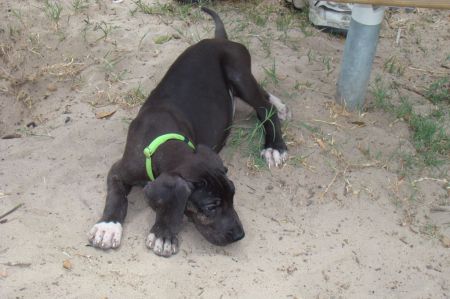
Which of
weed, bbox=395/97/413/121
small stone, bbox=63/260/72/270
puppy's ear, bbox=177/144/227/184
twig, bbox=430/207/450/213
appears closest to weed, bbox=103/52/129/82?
puppy's ear, bbox=177/144/227/184

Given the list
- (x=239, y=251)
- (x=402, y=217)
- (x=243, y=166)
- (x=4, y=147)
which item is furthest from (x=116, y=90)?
(x=402, y=217)

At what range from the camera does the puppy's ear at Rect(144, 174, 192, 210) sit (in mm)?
3834

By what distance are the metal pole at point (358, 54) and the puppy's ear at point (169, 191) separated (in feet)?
7.14

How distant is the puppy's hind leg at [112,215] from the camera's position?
4.05m

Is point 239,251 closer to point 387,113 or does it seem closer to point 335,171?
point 335,171

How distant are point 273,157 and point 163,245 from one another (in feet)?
4.59

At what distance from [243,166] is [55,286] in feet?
6.18

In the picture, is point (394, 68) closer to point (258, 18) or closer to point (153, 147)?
point (258, 18)

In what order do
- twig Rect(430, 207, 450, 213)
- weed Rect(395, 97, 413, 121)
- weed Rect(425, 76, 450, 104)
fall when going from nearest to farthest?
twig Rect(430, 207, 450, 213), weed Rect(395, 97, 413, 121), weed Rect(425, 76, 450, 104)

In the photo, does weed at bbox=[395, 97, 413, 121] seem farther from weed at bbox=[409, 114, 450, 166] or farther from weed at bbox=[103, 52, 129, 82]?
weed at bbox=[103, 52, 129, 82]

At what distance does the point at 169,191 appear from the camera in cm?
384

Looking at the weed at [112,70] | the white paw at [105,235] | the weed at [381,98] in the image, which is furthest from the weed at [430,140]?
the weed at [112,70]

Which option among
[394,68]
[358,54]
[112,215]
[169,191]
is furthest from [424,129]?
[112,215]

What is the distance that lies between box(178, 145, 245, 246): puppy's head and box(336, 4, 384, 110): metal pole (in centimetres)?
182
